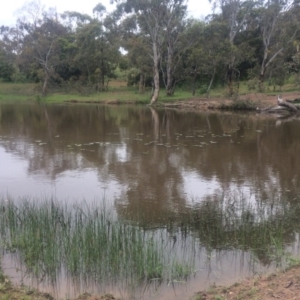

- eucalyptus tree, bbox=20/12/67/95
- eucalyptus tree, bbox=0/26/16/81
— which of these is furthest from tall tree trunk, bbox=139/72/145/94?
eucalyptus tree, bbox=0/26/16/81

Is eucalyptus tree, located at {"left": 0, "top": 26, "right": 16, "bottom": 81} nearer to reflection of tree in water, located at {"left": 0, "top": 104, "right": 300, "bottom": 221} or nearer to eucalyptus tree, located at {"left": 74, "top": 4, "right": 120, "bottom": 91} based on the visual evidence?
eucalyptus tree, located at {"left": 74, "top": 4, "right": 120, "bottom": 91}

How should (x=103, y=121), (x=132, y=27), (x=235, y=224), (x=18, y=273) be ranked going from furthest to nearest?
(x=132, y=27) < (x=103, y=121) < (x=235, y=224) < (x=18, y=273)

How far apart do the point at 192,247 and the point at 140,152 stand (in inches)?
343

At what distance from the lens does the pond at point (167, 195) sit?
17.7 ft

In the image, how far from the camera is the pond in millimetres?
5398

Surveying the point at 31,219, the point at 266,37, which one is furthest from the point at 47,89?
the point at 31,219

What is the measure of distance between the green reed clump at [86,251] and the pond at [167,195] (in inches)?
1.1

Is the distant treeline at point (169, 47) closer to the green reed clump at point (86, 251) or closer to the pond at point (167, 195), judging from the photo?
the pond at point (167, 195)

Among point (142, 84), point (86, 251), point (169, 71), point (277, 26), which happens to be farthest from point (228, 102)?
point (86, 251)

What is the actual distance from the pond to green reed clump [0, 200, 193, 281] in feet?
0.09

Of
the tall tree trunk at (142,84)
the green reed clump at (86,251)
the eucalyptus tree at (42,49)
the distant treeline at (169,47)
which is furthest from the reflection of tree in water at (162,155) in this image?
the eucalyptus tree at (42,49)

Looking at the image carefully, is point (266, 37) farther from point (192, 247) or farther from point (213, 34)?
point (192, 247)

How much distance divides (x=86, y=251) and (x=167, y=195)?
13.6 ft

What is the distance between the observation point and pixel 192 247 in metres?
6.17
